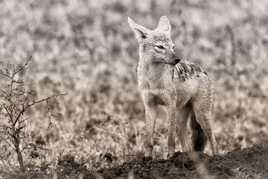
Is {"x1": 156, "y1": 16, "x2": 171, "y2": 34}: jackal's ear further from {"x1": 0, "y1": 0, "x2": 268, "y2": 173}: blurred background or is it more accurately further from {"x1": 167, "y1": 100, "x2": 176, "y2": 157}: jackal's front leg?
{"x1": 0, "y1": 0, "x2": 268, "y2": 173}: blurred background

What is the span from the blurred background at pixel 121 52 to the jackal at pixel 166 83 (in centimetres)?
324

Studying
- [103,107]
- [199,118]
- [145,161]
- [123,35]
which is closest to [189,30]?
[123,35]

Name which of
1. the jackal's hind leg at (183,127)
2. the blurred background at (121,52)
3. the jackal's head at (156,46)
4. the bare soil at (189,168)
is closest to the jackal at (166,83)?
the jackal's head at (156,46)

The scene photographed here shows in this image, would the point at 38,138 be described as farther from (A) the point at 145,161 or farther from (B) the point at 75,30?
(B) the point at 75,30

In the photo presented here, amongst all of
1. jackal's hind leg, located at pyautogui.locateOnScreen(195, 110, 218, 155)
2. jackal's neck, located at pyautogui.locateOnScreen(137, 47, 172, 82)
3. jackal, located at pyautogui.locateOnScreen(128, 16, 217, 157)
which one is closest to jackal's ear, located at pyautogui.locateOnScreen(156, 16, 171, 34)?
jackal, located at pyautogui.locateOnScreen(128, 16, 217, 157)

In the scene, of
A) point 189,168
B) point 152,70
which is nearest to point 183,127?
point 152,70

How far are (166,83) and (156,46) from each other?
44cm

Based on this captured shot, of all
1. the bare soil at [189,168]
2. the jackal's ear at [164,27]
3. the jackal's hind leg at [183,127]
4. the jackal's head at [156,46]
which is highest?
the jackal's ear at [164,27]

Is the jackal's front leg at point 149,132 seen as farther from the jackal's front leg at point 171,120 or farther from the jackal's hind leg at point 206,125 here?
the jackal's hind leg at point 206,125

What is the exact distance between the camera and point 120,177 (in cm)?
649

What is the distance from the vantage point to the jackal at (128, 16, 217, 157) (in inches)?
287

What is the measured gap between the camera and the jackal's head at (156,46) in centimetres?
714

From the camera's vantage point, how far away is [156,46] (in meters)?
7.25

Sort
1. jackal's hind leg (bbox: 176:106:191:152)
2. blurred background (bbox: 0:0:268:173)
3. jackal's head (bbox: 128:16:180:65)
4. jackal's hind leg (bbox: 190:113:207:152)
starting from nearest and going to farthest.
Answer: jackal's head (bbox: 128:16:180:65), jackal's hind leg (bbox: 176:106:191:152), jackal's hind leg (bbox: 190:113:207:152), blurred background (bbox: 0:0:268:173)
